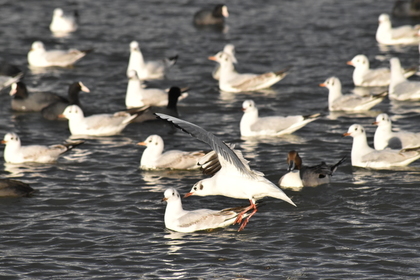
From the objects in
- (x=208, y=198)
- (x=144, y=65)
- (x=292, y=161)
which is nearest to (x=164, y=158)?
(x=208, y=198)

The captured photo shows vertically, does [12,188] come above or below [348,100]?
below

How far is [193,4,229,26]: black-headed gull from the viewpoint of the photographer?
2825 cm

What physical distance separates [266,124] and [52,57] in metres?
9.01

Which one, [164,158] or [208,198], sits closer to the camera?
[208,198]

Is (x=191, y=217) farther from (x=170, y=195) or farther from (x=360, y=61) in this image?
(x=360, y=61)

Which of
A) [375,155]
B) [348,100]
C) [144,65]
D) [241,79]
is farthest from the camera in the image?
[144,65]

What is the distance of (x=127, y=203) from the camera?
13.1 metres

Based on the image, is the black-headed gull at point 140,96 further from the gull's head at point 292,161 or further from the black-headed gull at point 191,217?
the black-headed gull at point 191,217

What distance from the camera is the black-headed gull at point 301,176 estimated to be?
13422mm

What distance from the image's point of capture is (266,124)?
658 inches

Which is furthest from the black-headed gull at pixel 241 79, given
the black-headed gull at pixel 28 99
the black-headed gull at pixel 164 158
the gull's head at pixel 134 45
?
the black-headed gull at pixel 164 158

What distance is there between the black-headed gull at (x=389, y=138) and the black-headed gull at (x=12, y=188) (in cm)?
675

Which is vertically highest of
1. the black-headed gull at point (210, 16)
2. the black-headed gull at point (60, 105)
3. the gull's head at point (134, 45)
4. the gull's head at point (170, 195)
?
the black-headed gull at point (210, 16)

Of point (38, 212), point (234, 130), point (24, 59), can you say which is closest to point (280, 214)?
point (38, 212)
